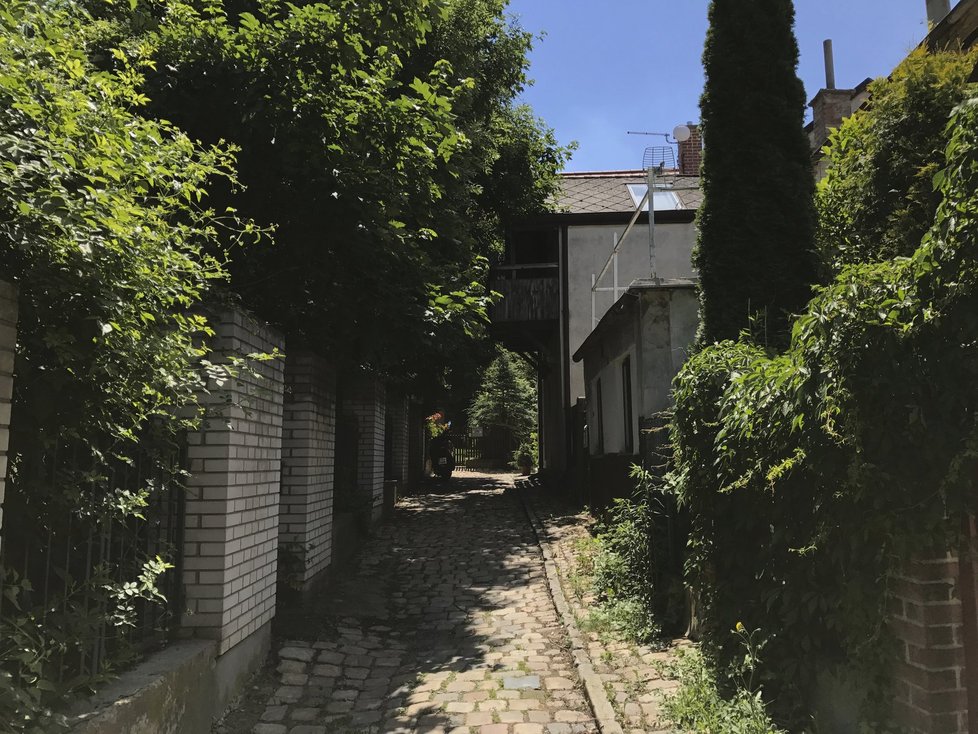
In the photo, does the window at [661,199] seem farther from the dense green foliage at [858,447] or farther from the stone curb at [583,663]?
the dense green foliage at [858,447]

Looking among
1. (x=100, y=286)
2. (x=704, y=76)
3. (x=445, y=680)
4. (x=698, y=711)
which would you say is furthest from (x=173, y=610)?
(x=704, y=76)

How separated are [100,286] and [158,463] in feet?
4.58

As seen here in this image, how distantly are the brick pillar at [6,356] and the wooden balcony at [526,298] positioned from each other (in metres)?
15.1

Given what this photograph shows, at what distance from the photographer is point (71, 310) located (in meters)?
2.49

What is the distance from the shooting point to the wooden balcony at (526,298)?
687 inches

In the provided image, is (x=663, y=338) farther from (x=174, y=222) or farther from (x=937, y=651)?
(x=937, y=651)

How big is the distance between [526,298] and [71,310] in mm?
15374

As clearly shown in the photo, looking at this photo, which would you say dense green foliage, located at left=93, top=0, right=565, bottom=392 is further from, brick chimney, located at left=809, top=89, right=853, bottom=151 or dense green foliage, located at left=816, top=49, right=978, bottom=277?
brick chimney, located at left=809, top=89, right=853, bottom=151

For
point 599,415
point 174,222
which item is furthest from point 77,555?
point 599,415

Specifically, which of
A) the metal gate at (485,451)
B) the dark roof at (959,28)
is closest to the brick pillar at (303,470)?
the dark roof at (959,28)

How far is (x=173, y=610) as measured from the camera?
4074 millimetres

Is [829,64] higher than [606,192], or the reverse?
[829,64]

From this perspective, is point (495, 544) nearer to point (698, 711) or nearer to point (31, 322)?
point (698, 711)

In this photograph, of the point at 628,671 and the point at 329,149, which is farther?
the point at 329,149
